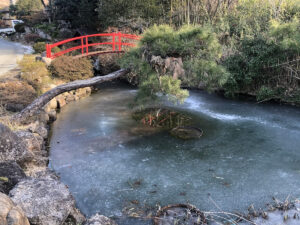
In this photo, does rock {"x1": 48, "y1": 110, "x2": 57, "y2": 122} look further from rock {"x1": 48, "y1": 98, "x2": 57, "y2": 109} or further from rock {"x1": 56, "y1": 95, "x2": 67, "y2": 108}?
rock {"x1": 56, "y1": 95, "x2": 67, "y2": 108}

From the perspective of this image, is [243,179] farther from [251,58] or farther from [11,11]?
[11,11]

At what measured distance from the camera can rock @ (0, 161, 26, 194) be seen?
14.9ft

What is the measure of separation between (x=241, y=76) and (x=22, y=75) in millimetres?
8430

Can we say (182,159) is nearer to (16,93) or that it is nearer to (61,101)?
(16,93)

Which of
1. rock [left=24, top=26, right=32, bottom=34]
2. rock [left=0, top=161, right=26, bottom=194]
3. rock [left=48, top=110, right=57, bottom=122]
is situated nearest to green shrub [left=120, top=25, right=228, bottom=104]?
rock [left=48, top=110, right=57, bottom=122]

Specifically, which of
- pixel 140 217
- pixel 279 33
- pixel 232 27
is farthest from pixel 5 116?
pixel 232 27

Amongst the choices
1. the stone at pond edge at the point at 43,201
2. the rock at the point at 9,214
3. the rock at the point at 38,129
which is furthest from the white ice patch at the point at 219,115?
the rock at the point at 9,214

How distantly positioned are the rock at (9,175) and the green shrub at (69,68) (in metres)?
7.93

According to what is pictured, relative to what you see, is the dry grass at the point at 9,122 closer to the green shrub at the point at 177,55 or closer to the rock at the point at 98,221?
the green shrub at the point at 177,55

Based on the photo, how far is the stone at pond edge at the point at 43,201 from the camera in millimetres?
4023

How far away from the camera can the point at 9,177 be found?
182 inches

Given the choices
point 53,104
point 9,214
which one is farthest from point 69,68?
point 9,214

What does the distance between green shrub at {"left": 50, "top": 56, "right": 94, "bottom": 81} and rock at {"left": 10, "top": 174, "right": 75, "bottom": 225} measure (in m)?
8.12

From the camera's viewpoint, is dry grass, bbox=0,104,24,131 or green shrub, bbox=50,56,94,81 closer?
dry grass, bbox=0,104,24,131
